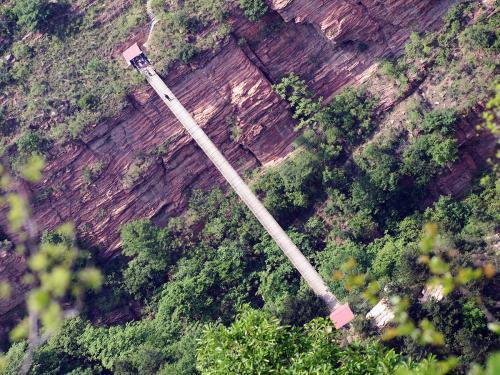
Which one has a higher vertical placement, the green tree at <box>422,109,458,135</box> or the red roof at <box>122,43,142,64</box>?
the red roof at <box>122,43,142,64</box>

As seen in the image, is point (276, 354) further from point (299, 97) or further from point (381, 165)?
point (299, 97)

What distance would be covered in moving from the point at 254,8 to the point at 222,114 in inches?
211

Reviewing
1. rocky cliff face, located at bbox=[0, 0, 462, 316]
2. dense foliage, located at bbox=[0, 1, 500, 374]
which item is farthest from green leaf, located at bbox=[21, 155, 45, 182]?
rocky cliff face, located at bbox=[0, 0, 462, 316]

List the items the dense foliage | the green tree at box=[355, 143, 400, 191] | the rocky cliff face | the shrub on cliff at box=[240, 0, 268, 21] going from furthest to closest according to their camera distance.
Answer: the rocky cliff face → the shrub on cliff at box=[240, 0, 268, 21] → the green tree at box=[355, 143, 400, 191] → the dense foliage

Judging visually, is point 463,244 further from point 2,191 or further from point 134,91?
point 2,191

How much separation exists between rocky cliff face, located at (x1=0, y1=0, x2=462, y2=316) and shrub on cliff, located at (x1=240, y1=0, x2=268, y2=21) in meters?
0.57

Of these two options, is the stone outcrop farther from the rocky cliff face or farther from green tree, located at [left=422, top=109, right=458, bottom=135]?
green tree, located at [left=422, top=109, right=458, bottom=135]

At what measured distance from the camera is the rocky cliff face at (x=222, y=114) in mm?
35750

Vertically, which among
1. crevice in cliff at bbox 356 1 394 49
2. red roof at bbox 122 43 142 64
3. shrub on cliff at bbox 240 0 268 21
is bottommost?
crevice in cliff at bbox 356 1 394 49

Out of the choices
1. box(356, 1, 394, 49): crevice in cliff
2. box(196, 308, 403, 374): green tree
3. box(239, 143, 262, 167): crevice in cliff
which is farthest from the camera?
box(239, 143, 262, 167): crevice in cliff

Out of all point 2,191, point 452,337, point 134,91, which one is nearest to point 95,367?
point 2,191

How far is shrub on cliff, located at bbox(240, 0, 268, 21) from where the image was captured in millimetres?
35125

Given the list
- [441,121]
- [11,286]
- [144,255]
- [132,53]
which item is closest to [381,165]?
[441,121]

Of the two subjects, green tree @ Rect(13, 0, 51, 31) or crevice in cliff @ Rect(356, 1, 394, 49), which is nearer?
crevice in cliff @ Rect(356, 1, 394, 49)
